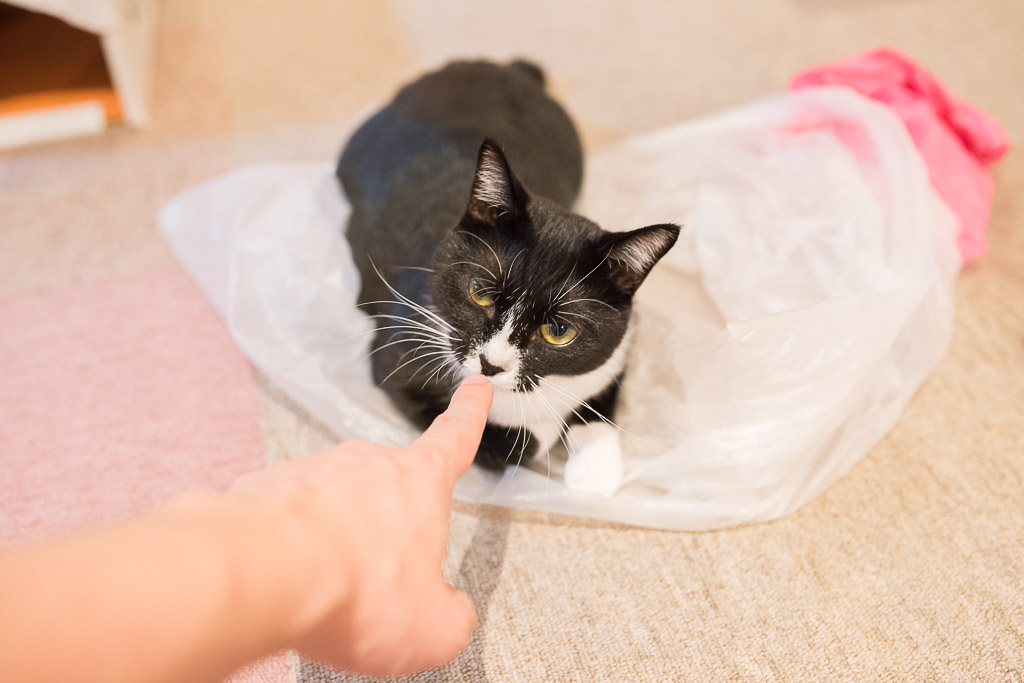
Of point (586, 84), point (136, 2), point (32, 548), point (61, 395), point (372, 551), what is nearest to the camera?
point (32, 548)

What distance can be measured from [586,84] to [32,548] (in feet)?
5.84

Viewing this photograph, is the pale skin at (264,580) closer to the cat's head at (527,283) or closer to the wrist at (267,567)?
the wrist at (267,567)

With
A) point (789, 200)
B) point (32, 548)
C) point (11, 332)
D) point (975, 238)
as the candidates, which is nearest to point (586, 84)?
point (789, 200)

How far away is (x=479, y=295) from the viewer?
2.80ft

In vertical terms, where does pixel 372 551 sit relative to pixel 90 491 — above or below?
above

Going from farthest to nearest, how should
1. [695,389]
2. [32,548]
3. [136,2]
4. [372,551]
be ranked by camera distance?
1. [136,2]
2. [695,389]
3. [372,551]
4. [32,548]

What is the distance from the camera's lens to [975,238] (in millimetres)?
1367

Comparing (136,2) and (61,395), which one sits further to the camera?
(136,2)

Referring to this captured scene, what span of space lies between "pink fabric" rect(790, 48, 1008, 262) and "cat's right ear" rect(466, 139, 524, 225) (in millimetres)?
1032

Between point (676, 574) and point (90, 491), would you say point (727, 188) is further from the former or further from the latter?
point (90, 491)

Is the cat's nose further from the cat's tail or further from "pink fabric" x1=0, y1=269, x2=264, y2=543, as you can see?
the cat's tail

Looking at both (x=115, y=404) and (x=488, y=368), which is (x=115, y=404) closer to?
(x=115, y=404)

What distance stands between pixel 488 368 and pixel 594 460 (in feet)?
0.89

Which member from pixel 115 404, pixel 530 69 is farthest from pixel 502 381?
pixel 530 69
